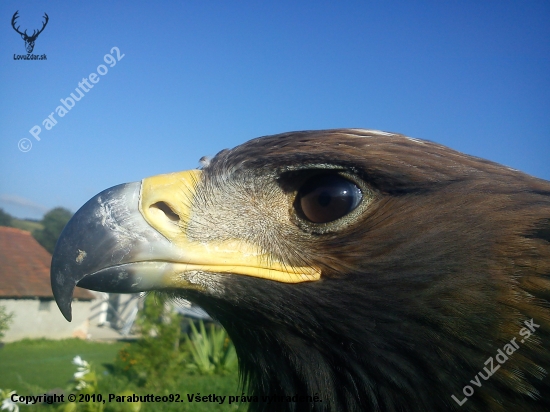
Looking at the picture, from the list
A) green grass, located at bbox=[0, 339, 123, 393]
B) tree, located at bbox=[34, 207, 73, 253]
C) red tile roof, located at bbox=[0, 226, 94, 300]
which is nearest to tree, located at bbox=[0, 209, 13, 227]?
red tile roof, located at bbox=[0, 226, 94, 300]

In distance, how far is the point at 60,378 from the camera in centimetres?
1096

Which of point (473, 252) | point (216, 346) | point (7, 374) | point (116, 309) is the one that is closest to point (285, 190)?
point (473, 252)

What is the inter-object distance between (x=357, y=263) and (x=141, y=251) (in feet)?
3.04

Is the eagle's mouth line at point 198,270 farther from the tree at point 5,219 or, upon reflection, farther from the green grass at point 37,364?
the green grass at point 37,364

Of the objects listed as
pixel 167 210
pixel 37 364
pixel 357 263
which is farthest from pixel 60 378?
pixel 357 263

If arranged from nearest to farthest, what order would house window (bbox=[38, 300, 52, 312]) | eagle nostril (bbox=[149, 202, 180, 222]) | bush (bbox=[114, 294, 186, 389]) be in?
eagle nostril (bbox=[149, 202, 180, 222])
house window (bbox=[38, 300, 52, 312])
bush (bbox=[114, 294, 186, 389])

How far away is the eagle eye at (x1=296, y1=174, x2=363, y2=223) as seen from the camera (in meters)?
1.87

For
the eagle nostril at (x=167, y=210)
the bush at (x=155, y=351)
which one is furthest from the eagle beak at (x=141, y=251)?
the bush at (x=155, y=351)

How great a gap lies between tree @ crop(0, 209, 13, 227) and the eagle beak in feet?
18.9

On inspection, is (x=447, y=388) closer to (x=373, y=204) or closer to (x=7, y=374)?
(x=373, y=204)

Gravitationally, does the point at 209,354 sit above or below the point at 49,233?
below

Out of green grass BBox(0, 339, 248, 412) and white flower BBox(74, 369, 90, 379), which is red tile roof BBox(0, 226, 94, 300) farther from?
green grass BBox(0, 339, 248, 412)

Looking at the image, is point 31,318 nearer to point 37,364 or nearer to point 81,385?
point 81,385

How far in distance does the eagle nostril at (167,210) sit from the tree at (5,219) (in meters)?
5.97
